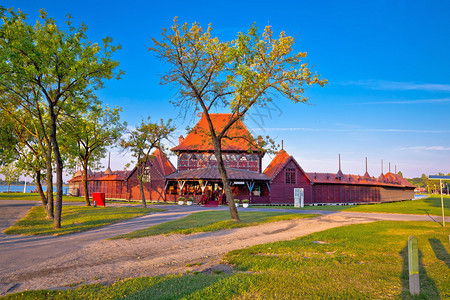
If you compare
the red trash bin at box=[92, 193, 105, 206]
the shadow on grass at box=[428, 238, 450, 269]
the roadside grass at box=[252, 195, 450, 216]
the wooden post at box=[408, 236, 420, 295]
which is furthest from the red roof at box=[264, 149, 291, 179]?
the wooden post at box=[408, 236, 420, 295]

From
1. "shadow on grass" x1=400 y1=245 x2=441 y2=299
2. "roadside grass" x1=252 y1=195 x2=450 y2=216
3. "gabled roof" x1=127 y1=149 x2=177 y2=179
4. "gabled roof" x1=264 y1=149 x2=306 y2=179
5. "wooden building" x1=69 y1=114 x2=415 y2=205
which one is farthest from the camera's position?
"gabled roof" x1=127 y1=149 x2=177 y2=179

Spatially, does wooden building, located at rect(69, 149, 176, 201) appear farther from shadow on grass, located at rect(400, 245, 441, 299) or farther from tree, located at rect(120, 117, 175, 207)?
shadow on grass, located at rect(400, 245, 441, 299)

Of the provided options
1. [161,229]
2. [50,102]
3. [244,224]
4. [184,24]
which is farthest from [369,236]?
[50,102]

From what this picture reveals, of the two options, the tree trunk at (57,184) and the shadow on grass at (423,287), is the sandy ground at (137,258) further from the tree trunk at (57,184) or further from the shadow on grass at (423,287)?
the tree trunk at (57,184)

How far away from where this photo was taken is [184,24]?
16016 millimetres

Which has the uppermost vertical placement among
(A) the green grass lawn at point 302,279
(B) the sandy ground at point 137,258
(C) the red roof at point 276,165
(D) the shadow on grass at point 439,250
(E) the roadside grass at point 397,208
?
(C) the red roof at point 276,165

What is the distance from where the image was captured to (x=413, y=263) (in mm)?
5211

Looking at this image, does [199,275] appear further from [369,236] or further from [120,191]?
[120,191]

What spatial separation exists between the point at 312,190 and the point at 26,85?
129ft

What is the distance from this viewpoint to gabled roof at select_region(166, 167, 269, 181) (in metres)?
39.0

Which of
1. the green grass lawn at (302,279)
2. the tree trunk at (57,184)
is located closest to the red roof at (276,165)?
the tree trunk at (57,184)

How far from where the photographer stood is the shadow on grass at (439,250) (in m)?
8.41

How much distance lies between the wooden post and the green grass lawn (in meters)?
0.20

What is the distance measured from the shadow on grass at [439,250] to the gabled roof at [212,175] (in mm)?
28602
